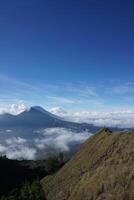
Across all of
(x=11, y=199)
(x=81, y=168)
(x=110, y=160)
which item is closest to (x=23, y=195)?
(x=11, y=199)

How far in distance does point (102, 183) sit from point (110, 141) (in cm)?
2561

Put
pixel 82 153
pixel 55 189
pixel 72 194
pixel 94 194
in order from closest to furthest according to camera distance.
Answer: pixel 94 194 < pixel 72 194 < pixel 55 189 < pixel 82 153

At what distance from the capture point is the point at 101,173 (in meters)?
72.0

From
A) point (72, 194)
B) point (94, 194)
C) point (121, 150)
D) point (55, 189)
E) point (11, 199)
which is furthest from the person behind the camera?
point (11, 199)

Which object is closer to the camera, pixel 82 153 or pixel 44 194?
pixel 44 194

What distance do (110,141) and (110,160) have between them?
13864 millimetres

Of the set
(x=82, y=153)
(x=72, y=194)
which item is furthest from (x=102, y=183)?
(x=82, y=153)

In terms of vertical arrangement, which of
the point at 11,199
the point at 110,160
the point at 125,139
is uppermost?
the point at 125,139

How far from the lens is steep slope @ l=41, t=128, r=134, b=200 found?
204 ft

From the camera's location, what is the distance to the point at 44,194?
286ft

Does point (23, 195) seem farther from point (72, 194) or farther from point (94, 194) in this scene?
point (94, 194)

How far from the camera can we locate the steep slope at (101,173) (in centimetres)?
6233

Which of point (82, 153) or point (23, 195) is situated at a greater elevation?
point (82, 153)

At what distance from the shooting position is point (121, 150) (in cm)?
7888
